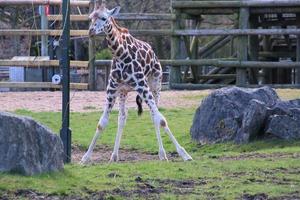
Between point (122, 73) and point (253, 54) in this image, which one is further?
point (253, 54)

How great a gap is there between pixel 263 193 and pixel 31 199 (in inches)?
84.6

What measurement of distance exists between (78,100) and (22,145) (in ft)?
38.9

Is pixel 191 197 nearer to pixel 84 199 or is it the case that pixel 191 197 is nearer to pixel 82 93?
pixel 84 199

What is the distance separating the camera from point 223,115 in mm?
12953

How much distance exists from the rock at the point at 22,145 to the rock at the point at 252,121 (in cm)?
482

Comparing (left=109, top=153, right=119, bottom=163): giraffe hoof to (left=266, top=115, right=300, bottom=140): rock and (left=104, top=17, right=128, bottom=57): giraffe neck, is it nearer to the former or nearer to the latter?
(left=104, top=17, right=128, bottom=57): giraffe neck

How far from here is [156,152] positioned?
41.9 ft

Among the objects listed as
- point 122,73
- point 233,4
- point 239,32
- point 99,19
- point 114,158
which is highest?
point 233,4

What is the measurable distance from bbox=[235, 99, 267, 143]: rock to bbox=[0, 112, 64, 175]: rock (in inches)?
190

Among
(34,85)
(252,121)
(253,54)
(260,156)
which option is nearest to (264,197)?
(260,156)

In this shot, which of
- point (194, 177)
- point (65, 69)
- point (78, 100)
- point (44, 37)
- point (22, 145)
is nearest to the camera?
point (22, 145)

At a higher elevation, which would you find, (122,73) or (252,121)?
(122,73)

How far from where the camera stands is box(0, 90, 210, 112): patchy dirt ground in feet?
59.8

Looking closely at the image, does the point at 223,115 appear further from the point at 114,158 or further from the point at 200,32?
the point at 200,32
